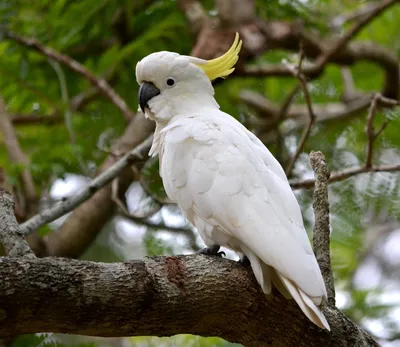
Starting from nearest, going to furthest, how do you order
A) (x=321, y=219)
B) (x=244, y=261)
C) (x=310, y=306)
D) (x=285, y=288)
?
1. (x=310, y=306)
2. (x=285, y=288)
3. (x=244, y=261)
4. (x=321, y=219)

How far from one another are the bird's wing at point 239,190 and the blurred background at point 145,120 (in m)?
0.90

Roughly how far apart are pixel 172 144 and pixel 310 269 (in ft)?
2.86

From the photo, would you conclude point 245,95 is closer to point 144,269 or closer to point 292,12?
point 292,12

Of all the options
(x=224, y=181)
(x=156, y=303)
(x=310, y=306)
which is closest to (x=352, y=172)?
(x=224, y=181)

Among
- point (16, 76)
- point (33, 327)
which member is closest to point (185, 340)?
point (16, 76)

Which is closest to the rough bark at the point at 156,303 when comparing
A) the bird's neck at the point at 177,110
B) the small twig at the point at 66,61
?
the bird's neck at the point at 177,110

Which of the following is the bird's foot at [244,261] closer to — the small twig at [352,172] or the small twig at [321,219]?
the small twig at [321,219]

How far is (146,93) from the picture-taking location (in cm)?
321

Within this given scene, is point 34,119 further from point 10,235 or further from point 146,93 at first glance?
point 10,235

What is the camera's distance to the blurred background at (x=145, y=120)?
4266 millimetres

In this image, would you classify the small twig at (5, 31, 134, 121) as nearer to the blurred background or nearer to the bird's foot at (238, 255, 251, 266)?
the blurred background

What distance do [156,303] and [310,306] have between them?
0.50 meters

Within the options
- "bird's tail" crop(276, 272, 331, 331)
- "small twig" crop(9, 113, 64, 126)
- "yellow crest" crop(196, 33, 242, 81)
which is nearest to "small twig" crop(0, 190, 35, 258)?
"bird's tail" crop(276, 272, 331, 331)

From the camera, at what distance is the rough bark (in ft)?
6.17
